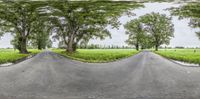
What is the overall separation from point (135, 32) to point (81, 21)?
5.70 m

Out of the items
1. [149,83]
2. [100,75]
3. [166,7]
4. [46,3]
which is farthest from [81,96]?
[166,7]

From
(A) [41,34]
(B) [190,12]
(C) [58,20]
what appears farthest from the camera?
(C) [58,20]

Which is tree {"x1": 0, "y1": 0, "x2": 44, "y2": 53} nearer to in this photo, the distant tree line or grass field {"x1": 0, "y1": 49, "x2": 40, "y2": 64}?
the distant tree line

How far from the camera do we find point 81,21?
37.7m

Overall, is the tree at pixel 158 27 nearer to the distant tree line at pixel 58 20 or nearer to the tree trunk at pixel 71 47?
the distant tree line at pixel 58 20

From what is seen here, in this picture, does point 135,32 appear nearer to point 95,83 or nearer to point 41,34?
point 41,34

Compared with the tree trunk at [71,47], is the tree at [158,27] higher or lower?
higher

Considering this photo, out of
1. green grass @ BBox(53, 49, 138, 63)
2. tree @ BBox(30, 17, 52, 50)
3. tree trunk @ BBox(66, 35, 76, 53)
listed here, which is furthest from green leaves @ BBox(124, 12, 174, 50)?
tree @ BBox(30, 17, 52, 50)

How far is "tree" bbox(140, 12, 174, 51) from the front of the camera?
119 ft

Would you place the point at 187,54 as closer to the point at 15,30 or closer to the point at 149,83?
the point at 149,83

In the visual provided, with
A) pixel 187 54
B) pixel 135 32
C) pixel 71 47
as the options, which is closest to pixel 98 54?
pixel 71 47

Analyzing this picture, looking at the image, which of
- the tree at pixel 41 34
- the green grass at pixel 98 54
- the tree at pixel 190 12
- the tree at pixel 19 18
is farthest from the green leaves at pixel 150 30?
the tree at pixel 19 18

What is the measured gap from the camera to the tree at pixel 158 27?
36.1m

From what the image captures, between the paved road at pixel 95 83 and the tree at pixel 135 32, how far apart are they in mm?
2373
